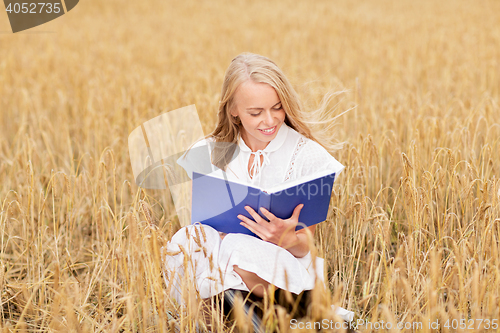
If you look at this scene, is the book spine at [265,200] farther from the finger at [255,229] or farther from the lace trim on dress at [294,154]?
the lace trim on dress at [294,154]

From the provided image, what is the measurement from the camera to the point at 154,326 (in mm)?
1289

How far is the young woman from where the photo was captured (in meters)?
1.25

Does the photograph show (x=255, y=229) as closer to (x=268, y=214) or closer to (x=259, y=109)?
(x=268, y=214)

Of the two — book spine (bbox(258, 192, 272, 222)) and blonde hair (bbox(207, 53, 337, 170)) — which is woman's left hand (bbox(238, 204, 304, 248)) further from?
blonde hair (bbox(207, 53, 337, 170))

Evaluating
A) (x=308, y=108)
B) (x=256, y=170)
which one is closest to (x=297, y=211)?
(x=256, y=170)

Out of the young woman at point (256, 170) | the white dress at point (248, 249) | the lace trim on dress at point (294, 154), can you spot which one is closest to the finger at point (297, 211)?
the young woman at point (256, 170)

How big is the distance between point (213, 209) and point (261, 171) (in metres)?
0.24

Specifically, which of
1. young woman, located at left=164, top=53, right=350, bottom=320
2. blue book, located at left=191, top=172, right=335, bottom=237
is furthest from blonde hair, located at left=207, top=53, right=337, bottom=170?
blue book, located at left=191, top=172, right=335, bottom=237

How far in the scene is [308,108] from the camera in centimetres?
188

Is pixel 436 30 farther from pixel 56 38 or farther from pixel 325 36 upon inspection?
pixel 56 38

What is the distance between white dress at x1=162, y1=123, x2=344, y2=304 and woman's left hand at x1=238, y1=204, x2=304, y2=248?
31mm

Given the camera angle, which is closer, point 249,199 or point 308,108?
point 249,199

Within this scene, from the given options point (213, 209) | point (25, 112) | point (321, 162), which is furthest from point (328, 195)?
point (25, 112)

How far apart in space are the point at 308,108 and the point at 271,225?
0.79 metres
